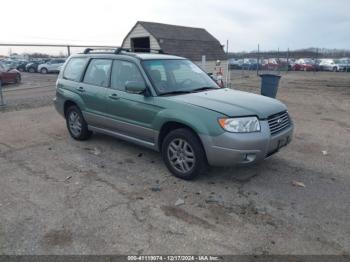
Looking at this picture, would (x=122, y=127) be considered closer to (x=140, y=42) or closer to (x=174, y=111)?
(x=174, y=111)

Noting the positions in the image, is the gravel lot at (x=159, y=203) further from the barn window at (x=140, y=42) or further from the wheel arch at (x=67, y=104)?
the barn window at (x=140, y=42)

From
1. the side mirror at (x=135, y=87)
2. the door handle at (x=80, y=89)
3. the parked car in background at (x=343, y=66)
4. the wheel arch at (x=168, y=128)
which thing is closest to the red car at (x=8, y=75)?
the door handle at (x=80, y=89)

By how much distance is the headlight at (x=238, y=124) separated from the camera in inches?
159

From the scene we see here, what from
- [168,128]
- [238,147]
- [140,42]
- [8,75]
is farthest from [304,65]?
[238,147]

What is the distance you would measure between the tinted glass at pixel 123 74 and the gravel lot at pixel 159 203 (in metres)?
1.27

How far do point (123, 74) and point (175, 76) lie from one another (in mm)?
875

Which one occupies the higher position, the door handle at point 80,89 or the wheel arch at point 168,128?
the door handle at point 80,89

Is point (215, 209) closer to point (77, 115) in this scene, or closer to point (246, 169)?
point (246, 169)

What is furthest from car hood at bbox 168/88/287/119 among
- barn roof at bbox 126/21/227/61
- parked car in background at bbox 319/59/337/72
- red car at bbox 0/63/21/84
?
parked car in background at bbox 319/59/337/72

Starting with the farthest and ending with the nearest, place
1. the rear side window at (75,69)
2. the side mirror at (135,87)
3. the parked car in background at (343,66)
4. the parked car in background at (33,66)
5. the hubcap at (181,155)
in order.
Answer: the parked car in background at (343,66), the parked car in background at (33,66), the rear side window at (75,69), the side mirror at (135,87), the hubcap at (181,155)

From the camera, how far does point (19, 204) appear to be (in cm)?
390

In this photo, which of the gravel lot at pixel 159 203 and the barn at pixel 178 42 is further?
the barn at pixel 178 42

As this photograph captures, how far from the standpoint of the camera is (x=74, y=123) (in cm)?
649

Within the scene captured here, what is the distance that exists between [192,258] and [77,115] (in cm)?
431
